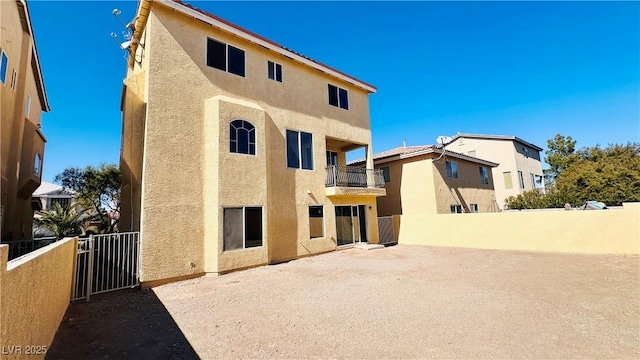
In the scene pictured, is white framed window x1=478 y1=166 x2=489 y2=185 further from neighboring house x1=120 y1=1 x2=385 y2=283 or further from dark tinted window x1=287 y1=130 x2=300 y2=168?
dark tinted window x1=287 y1=130 x2=300 y2=168

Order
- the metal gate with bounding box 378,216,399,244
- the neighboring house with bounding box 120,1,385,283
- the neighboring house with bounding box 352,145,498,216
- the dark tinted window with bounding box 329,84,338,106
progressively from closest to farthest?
the neighboring house with bounding box 120,1,385,283 < the dark tinted window with bounding box 329,84,338,106 < the metal gate with bounding box 378,216,399,244 < the neighboring house with bounding box 352,145,498,216

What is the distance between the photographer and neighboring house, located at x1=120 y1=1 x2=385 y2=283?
1003 cm

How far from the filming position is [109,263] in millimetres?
9000

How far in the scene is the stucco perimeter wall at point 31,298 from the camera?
2.69 meters

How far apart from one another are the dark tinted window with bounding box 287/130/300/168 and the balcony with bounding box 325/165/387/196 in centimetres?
208

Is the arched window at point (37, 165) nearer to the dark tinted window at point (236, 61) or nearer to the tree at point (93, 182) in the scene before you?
the tree at point (93, 182)

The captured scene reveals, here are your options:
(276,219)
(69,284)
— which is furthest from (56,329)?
(276,219)

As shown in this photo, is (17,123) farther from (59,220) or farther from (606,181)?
(606,181)

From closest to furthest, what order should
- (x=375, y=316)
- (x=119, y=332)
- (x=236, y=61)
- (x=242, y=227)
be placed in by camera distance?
(x=119, y=332), (x=375, y=316), (x=242, y=227), (x=236, y=61)

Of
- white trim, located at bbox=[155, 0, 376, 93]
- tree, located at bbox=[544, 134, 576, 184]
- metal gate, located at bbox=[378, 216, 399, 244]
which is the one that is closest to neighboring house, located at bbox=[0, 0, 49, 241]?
white trim, located at bbox=[155, 0, 376, 93]

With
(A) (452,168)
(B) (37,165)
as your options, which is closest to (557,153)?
(A) (452,168)

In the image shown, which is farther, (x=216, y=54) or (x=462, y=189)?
(x=462, y=189)

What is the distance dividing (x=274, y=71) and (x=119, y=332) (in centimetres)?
1250

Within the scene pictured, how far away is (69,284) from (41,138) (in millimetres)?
17512
